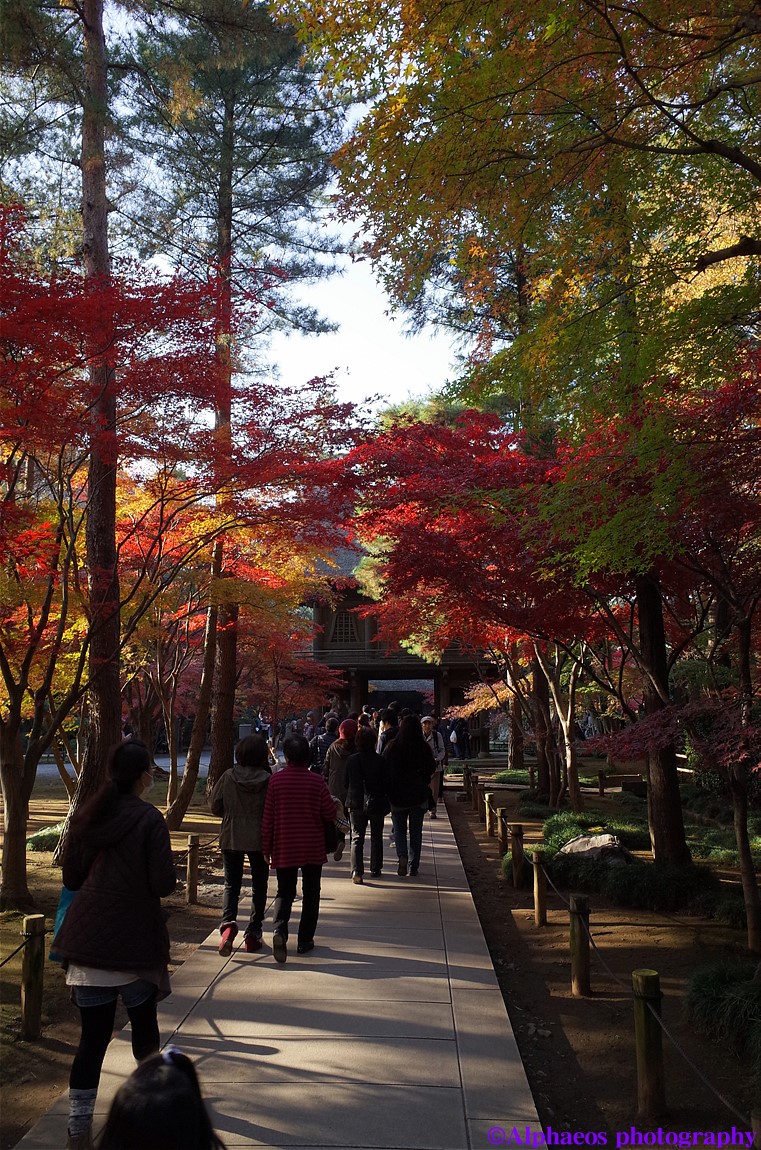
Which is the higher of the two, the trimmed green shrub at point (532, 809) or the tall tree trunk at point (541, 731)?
the tall tree trunk at point (541, 731)

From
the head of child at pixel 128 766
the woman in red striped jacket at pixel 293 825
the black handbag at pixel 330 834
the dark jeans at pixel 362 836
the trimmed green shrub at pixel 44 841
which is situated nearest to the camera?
the head of child at pixel 128 766

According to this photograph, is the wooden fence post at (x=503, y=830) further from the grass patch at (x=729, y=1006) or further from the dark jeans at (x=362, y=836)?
the grass patch at (x=729, y=1006)

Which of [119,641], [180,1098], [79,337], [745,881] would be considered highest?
[79,337]

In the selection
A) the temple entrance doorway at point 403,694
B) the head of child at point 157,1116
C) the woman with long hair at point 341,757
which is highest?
the temple entrance doorway at point 403,694

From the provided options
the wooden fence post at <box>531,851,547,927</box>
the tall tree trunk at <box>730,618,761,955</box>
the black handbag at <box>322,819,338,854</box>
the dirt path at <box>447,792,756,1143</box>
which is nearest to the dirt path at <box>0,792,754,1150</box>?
the dirt path at <box>447,792,756,1143</box>

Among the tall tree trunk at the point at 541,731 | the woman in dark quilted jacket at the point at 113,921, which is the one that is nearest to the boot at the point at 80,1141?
the woman in dark quilted jacket at the point at 113,921

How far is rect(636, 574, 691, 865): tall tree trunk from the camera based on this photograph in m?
9.34

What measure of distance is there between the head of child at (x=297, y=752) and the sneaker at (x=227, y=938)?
4.61ft

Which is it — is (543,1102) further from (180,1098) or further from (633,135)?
(633,135)

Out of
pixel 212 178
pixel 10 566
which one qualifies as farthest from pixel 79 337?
pixel 212 178

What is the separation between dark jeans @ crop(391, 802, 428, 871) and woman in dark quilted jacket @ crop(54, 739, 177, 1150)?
572 centimetres

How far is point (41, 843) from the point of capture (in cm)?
1285

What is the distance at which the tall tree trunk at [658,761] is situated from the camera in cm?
934

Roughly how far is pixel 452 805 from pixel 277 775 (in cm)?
1408
